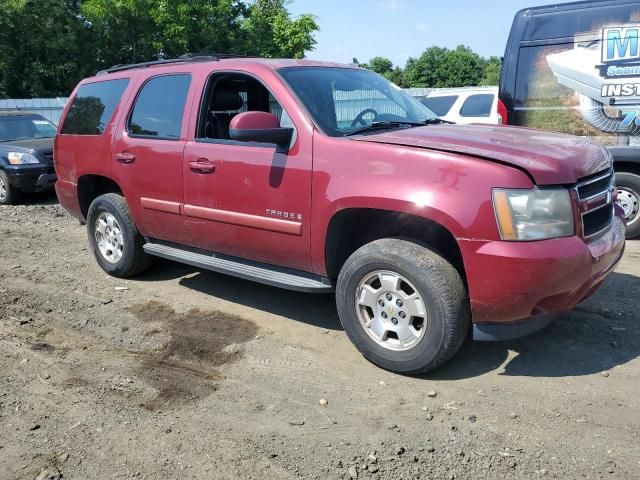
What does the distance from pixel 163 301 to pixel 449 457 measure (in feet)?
10.3

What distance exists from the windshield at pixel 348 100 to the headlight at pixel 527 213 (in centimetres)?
125

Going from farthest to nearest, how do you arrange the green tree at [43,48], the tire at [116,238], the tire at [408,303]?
1. the green tree at [43,48]
2. the tire at [116,238]
3. the tire at [408,303]

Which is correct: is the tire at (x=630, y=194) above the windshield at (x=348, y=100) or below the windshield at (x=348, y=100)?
below

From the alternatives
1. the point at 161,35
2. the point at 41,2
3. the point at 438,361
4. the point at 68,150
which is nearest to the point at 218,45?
the point at 161,35

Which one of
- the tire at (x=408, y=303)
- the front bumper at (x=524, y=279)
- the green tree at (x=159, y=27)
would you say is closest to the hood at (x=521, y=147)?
the front bumper at (x=524, y=279)

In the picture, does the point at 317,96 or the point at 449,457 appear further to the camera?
the point at 317,96

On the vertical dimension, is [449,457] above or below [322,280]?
below

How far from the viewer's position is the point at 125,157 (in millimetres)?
5234

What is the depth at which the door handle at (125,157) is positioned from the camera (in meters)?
5.17

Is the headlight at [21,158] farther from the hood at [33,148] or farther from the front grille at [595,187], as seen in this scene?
the front grille at [595,187]

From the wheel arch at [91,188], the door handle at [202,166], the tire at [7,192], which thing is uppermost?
the door handle at [202,166]

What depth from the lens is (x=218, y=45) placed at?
27.3m

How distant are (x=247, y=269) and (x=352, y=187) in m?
1.22

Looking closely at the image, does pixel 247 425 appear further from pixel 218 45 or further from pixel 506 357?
pixel 218 45
